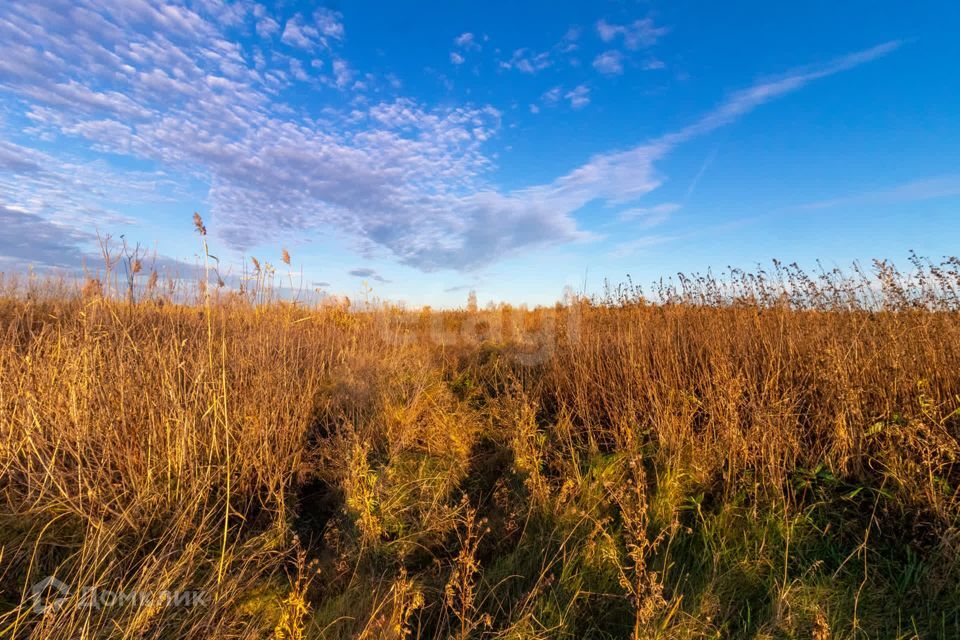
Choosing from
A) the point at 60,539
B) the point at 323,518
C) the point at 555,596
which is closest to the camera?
the point at 555,596

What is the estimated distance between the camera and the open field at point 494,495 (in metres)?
1.94

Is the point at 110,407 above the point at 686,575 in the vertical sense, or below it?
above

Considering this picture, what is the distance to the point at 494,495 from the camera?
3.13 m

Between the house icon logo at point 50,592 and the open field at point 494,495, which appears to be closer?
the house icon logo at point 50,592

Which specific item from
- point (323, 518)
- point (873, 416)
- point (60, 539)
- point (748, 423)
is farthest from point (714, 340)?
point (60, 539)

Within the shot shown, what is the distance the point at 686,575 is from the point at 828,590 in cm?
61

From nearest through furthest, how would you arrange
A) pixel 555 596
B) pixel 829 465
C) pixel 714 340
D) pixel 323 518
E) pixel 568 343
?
pixel 555 596
pixel 829 465
pixel 323 518
pixel 714 340
pixel 568 343

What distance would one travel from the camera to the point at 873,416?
300 cm

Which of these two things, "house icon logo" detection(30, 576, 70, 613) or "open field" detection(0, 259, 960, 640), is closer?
→ "house icon logo" detection(30, 576, 70, 613)

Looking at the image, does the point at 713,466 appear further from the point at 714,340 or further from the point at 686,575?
the point at 714,340

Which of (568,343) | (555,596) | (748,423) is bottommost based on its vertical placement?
(555,596)

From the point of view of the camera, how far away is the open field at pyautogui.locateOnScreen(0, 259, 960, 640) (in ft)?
6.37

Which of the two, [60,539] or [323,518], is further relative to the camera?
[323,518]

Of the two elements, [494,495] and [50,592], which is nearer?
[50,592]
